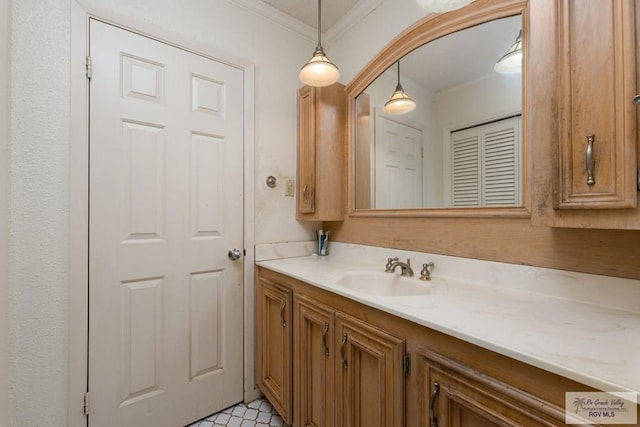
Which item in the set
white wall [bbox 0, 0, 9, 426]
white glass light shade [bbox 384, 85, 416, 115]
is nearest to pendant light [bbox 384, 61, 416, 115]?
white glass light shade [bbox 384, 85, 416, 115]

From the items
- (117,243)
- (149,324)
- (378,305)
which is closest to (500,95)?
(378,305)

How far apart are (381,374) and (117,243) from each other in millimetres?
1318

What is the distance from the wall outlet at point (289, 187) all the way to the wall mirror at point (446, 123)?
45cm

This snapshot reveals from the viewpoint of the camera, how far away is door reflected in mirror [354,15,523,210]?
1132 mm

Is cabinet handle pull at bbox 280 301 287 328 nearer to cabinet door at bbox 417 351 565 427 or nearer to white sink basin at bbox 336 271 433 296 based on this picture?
white sink basin at bbox 336 271 433 296

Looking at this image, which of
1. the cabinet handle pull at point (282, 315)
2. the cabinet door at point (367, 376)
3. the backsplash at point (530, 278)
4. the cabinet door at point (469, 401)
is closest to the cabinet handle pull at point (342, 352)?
the cabinet door at point (367, 376)

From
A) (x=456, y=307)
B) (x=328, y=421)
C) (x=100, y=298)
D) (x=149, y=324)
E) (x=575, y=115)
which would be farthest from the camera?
(x=149, y=324)

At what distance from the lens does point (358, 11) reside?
5.82 feet

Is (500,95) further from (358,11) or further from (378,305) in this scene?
(358,11)

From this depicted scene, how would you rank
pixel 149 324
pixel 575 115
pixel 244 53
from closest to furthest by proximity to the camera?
1. pixel 575 115
2. pixel 149 324
3. pixel 244 53

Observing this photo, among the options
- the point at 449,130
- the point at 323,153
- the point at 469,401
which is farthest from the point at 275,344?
the point at 449,130

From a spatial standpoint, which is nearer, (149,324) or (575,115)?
(575,115)

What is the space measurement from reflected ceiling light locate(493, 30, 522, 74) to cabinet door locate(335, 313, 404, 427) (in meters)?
1.15

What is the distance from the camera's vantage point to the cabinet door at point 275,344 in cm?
138
